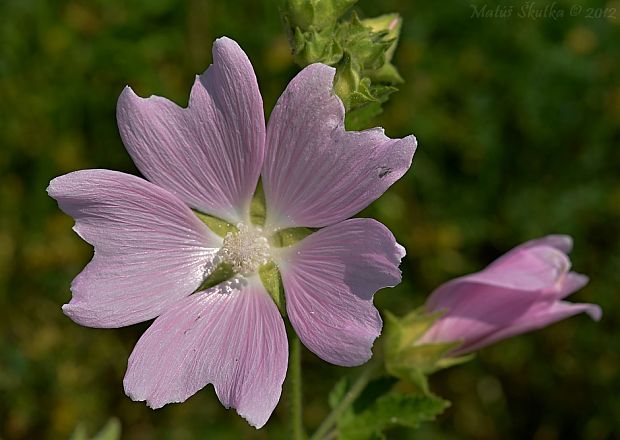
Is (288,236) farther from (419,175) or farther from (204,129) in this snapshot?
(419,175)

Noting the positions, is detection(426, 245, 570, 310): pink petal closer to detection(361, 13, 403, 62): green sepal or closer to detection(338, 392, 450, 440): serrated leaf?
detection(338, 392, 450, 440): serrated leaf

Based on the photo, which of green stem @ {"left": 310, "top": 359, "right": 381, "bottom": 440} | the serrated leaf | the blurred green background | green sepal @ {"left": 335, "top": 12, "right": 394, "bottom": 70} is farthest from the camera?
the blurred green background

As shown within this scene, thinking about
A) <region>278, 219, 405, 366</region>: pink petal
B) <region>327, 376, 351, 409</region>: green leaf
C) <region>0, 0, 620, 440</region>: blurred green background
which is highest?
<region>278, 219, 405, 366</region>: pink petal

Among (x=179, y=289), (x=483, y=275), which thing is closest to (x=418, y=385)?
(x=483, y=275)

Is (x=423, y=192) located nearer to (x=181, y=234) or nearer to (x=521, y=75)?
(x=521, y=75)

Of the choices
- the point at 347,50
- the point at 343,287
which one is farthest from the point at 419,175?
the point at 343,287

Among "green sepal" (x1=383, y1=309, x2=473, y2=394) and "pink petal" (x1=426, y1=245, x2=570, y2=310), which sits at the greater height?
"pink petal" (x1=426, y1=245, x2=570, y2=310)

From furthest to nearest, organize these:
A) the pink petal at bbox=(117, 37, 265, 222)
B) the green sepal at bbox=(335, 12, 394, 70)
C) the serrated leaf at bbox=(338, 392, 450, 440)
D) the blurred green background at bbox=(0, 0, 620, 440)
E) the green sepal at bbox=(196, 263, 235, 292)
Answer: the blurred green background at bbox=(0, 0, 620, 440)
the serrated leaf at bbox=(338, 392, 450, 440)
the green sepal at bbox=(196, 263, 235, 292)
the green sepal at bbox=(335, 12, 394, 70)
the pink petal at bbox=(117, 37, 265, 222)

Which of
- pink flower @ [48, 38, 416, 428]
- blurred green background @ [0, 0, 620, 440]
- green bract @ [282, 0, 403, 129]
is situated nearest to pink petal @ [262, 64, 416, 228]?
pink flower @ [48, 38, 416, 428]
